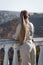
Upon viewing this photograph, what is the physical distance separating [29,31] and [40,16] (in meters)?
9.04

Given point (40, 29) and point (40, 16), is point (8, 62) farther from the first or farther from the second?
point (40, 16)

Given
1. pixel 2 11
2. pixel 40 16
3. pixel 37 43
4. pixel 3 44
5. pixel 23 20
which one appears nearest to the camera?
pixel 23 20

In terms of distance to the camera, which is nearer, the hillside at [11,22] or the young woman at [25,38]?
the young woman at [25,38]

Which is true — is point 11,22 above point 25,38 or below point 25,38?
below

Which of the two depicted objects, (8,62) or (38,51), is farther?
(38,51)

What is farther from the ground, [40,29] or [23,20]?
[23,20]

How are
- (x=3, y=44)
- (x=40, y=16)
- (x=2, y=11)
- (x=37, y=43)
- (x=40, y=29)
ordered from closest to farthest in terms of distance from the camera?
1. (x=3, y=44)
2. (x=37, y=43)
3. (x=2, y=11)
4. (x=40, y=29)
5. (x=40, y=16)

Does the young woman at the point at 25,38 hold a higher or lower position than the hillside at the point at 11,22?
higher

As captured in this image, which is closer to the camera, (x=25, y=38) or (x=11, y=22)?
(x=25, y=38)

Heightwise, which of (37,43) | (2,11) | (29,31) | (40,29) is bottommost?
(40,29)

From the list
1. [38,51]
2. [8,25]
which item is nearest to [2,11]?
[8,25]

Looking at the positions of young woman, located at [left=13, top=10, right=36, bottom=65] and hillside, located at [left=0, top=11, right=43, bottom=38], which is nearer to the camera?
young woman, located at [left=13, top=10, right=36, bottom=65]

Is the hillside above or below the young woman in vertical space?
below

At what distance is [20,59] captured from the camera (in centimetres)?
322
